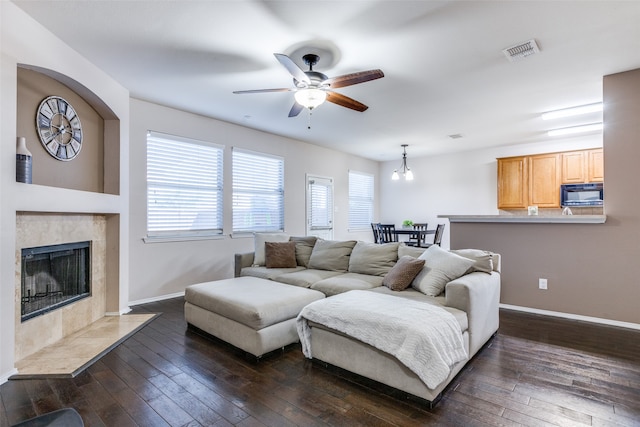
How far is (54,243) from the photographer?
9.98 ft

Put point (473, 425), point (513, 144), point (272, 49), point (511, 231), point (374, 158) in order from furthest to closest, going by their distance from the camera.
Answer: point (374, 158) < point (513, 144) < point (511, 231) < point (272, 49) < point (473, 425)

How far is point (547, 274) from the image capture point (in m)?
3.91

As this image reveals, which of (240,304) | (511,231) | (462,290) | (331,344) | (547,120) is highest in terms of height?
(547,120)

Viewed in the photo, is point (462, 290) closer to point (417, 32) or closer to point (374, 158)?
point (417, 32)

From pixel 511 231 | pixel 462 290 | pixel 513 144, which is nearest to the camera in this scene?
pixel 462 290

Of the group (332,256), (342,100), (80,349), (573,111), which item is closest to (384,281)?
(332,256)

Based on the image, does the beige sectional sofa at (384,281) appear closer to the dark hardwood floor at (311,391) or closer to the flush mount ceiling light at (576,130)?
the dark hardwood floor at (311,391)

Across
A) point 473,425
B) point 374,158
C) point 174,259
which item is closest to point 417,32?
point 473,425

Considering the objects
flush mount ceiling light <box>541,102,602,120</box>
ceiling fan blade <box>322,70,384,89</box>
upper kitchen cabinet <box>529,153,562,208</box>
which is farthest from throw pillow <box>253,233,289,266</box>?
upper kitchen cabinet <box>529,153,562,208</box>

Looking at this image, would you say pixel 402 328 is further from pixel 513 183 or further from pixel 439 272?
pixel 513 183

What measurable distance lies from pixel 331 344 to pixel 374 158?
21.7 ft

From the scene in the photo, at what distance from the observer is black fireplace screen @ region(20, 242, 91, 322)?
279cm

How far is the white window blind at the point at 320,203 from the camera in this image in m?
6.75

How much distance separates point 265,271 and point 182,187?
1.86 m
